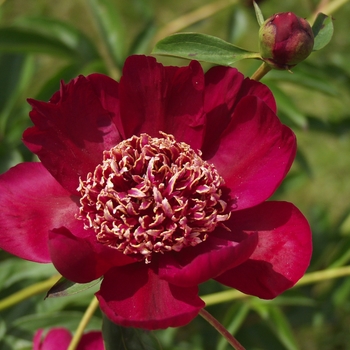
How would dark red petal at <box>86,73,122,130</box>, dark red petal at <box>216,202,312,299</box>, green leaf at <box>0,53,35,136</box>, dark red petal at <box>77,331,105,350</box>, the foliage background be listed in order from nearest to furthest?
dark red petal at <box>216,202,312,299</box> < dark red petal at <box>86,73,122,130</box> < dark red petal at <box>77,331,105,350</box> < the foliage background < green leaf at <box>0,53,35,136</box>

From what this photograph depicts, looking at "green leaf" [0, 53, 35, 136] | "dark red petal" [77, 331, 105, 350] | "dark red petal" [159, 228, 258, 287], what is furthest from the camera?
"green leaf" [0, 53, 35, 136]

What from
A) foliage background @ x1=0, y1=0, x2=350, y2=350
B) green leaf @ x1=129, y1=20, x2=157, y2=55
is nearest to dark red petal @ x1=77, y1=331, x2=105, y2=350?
foliage background @ x1=0, y1=0, x2=350, y2=350

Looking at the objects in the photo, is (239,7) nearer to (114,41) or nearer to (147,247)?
(114,41)

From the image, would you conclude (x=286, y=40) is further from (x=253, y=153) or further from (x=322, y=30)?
(x=253, y=153)

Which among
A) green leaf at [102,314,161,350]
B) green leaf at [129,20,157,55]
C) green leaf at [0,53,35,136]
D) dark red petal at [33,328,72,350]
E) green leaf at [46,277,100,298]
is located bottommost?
dark red petal at [33,328,72,350]

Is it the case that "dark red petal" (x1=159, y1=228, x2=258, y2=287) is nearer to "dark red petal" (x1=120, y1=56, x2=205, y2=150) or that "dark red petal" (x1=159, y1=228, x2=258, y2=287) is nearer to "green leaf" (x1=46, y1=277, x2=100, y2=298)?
"green leaf" (x1=46, y1=277, x2=100, y2=298)

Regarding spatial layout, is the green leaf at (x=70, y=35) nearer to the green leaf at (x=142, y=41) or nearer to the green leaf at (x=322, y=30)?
the green leaf at (x=142, y=41)

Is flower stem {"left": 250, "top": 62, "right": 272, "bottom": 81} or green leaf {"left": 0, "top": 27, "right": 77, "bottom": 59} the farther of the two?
green leaf {"left": 0, "top": 27, "right": 77, "bottom": 59}

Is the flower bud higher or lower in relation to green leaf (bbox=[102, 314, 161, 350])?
higher
